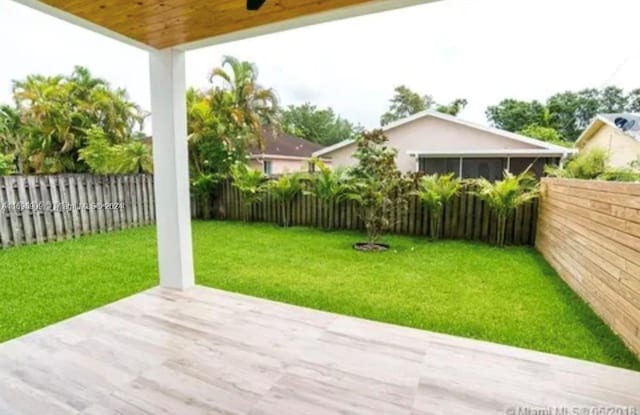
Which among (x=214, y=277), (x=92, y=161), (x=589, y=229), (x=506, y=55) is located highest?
(x=506, y=55)

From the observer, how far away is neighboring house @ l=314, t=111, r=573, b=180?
9922 millimetres

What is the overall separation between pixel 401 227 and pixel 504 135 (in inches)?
237

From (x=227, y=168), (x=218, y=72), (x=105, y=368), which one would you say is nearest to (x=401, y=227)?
(x=227, y=168)

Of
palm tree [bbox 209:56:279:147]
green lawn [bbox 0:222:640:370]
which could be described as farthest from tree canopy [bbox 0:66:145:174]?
green lawn [bbox 0:222:640:370]

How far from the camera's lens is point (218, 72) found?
31.1 ft

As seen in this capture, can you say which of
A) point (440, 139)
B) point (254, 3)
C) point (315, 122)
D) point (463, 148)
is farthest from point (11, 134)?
point (315, 122)

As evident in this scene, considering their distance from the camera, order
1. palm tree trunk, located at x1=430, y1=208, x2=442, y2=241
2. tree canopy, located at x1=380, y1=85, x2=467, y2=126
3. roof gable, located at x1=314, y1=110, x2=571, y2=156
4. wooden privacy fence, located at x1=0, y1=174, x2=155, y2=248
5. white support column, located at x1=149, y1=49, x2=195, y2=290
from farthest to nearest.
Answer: tree canopy, located at x1=380, y1=85, x2=467, y2=126 < roof gable, located at x1=314, y1=110, x2=571, y2=156 < palm tree trunk, located at x1=430, y1=208, x2=442, y2=241 < wooden privacy fence, located at x1=0, y1=174, x2=155, y2=248 < white support column, located at x1=149, y1=49, x2=195, y2=290

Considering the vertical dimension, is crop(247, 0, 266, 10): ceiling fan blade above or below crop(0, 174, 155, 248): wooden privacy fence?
above

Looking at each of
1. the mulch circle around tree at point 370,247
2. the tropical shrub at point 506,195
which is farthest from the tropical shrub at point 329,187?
the tropical shrub at point 506,195

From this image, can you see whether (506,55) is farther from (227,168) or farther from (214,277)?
(214,277)

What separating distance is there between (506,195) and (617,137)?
4048 mm

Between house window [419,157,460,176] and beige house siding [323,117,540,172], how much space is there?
0.32 m

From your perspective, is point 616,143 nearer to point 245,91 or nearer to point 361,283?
point 361,283

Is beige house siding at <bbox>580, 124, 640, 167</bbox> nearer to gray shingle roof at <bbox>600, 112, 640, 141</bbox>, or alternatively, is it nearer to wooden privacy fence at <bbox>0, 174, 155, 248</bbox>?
gray shingle roof at <bbox>600, 112, 640, 141</bbox>
